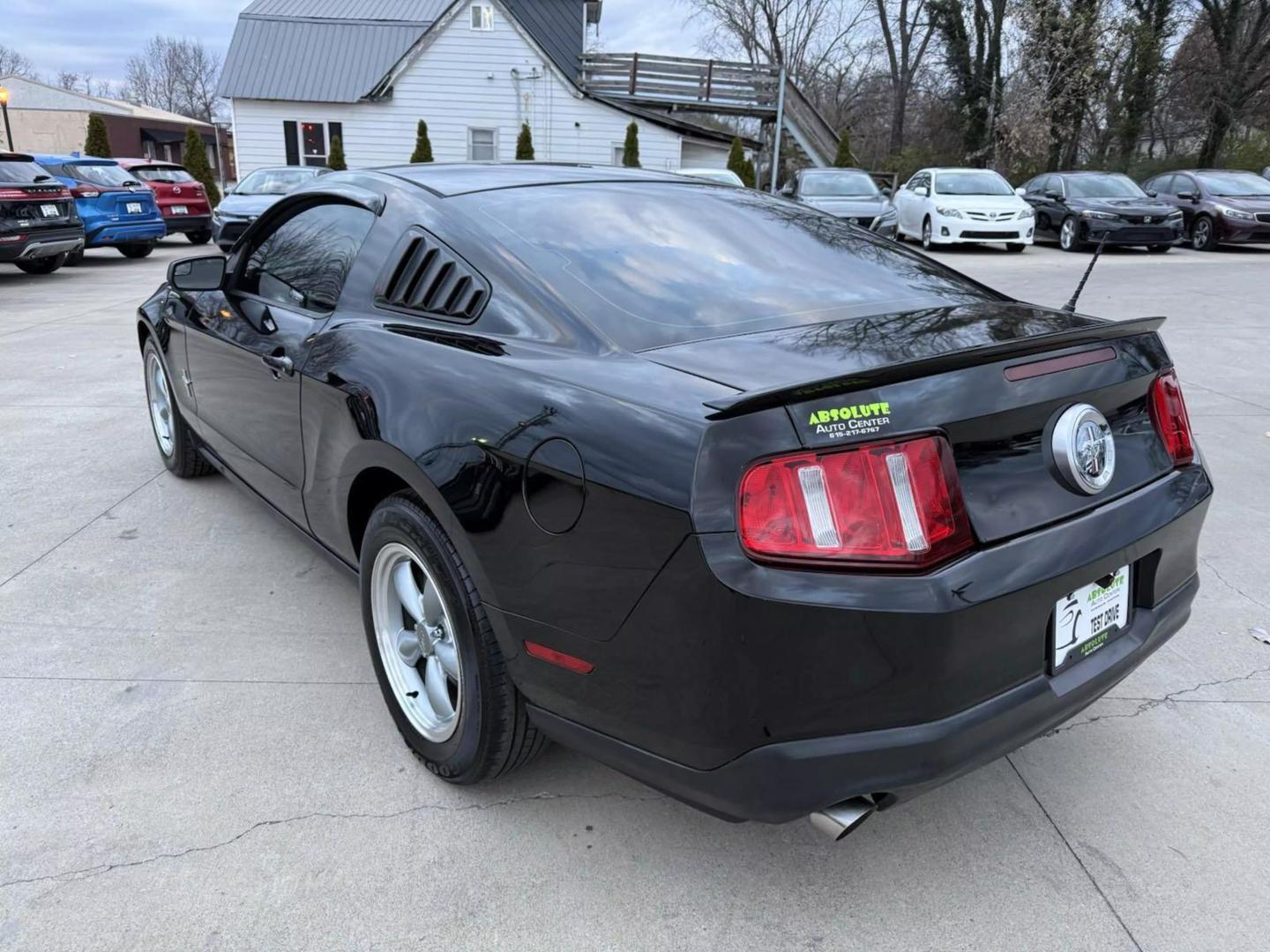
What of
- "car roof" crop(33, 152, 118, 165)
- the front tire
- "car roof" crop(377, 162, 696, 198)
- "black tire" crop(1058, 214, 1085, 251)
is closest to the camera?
"car roof" crop(377, 162, 696, 198)

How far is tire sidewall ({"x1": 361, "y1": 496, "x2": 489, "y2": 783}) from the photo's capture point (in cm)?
227

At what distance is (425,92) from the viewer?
28.0 metres

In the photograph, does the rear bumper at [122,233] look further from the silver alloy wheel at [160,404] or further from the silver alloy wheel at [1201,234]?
the silver alloy wheel at [1201,234]

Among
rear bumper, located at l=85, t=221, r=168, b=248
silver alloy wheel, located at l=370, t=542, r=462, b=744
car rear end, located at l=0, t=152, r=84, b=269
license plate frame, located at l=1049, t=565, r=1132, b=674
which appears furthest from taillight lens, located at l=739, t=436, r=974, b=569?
rear bumper, located at l=85, t=221, r=168, b=248

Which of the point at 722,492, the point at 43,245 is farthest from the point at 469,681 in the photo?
the point at 43,245

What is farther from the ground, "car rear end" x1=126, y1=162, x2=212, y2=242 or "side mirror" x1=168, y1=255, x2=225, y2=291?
"side mirror" x1=168, y1=255, x2=225, y2=291

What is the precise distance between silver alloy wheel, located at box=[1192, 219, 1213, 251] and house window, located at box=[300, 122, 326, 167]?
73.9 ft

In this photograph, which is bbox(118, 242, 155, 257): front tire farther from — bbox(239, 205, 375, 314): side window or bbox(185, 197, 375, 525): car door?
bbox(239, 205, 375, 314): side window

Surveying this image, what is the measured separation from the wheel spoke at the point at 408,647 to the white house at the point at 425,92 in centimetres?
2650

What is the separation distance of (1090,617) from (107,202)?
55.5 ft

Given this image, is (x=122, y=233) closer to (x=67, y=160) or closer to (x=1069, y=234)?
(x=67, y=160)

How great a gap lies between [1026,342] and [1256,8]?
33.3 m

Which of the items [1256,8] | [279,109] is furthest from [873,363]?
[1256,8]

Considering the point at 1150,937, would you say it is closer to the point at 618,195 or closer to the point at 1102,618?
the point at 1102,618
